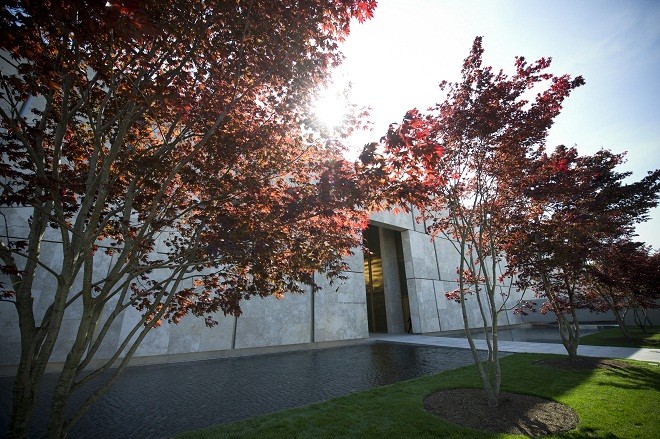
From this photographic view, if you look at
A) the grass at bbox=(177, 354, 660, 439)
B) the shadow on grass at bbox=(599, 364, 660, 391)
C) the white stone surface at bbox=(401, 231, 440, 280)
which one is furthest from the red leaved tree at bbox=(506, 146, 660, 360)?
the white stone surface at bbox=(401, 231, 440, 280)

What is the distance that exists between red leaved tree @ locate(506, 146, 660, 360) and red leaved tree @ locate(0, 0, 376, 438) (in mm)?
5186

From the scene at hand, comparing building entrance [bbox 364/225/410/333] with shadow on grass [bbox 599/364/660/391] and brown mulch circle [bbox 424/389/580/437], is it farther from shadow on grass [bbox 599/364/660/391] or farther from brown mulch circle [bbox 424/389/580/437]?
brown mulch circle [bbox 424/389/580/437]

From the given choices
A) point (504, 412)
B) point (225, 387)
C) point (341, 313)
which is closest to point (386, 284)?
point (341, 313)

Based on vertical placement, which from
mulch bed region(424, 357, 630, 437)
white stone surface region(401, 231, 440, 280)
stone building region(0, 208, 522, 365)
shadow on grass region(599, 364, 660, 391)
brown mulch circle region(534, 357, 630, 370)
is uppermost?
white stone surface region(401, 231, 440, 280)

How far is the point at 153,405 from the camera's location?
19.3 feet

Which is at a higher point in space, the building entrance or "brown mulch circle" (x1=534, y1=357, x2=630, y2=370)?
the building entrance

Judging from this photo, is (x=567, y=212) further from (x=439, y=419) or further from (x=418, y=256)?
(x=418, y=256)

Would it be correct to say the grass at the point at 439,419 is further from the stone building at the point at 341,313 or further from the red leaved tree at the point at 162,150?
the stone building at the point at 341,313

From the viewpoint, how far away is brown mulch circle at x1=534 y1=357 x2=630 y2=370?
8.02m

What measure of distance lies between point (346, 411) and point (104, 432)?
13.0 feet

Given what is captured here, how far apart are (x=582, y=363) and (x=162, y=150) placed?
11.7 metres

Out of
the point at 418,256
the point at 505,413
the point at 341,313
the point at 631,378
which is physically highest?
the point at 418,256

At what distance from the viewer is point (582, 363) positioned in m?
8.45

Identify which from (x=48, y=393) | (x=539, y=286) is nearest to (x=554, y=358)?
(x=539, y=286)
